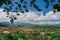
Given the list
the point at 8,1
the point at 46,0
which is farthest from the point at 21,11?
the point at 46,0

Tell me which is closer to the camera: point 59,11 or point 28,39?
point 59,11

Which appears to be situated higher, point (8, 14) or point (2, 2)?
point (2, 2)

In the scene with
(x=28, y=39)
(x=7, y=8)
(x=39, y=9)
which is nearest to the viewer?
(x=28, y=39)

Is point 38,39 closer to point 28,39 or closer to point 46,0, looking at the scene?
point 28,39

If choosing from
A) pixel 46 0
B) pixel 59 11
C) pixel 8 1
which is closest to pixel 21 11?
pixel 8 1

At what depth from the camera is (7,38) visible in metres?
7.16

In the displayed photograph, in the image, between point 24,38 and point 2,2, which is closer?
point 24,38

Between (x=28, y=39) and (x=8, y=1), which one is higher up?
(x=8, y=1)

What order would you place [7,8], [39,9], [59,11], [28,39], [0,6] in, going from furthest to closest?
[7,8] < [0,6] < [39,9] < [28,39] < [59,11]

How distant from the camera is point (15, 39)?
7.26 meters

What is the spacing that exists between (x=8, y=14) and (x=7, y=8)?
0.20 metres

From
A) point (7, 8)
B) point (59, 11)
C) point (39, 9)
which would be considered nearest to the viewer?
point (59, 11)

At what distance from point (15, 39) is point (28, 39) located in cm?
38

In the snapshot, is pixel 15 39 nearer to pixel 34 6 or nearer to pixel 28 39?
pixel 28 39
